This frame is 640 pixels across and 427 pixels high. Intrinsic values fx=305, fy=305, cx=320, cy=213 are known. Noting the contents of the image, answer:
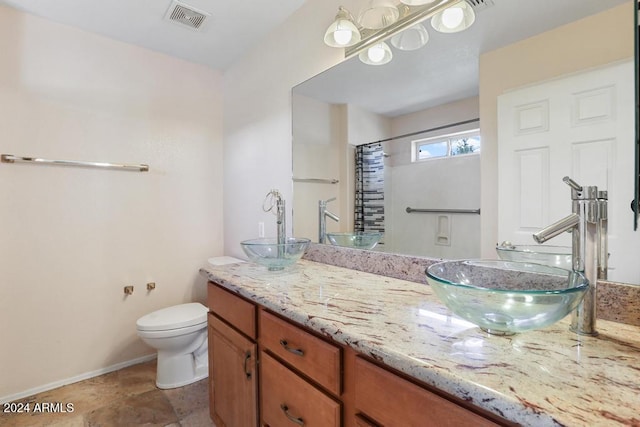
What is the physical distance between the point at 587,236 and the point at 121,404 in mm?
2375

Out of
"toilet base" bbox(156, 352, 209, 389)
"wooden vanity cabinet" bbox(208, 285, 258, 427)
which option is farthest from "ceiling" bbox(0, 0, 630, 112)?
"toilet base" bbox(156, 352, 209, 389)

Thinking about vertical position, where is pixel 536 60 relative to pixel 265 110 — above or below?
below

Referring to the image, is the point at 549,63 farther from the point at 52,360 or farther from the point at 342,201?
the point at 52,360

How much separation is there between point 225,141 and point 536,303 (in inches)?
99.8

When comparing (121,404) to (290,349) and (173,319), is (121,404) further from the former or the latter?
(290,349)

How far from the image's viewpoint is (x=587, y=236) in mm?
732

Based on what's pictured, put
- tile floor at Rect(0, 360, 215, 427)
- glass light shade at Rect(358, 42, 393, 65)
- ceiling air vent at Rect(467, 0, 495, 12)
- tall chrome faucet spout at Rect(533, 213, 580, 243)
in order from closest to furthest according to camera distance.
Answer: tall chrome faucet spout at Rect(533, 213, 580, 243) → ceiling air vent at Rect(467, 0, 495, 12) → glass light shade at Rect(358, 42, 393, 65) → tile floor at Rect(0, 360, 215, 427)

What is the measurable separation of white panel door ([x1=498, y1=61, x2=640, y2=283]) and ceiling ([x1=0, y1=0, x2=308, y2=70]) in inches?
58.6

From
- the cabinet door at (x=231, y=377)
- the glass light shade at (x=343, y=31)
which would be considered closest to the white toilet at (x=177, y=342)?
the cabinet door at (x=231, y=377)

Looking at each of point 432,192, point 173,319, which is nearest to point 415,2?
point 432,192

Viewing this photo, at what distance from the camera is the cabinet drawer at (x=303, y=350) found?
0.81 metres

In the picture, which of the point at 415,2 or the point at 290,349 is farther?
the point at 415,2

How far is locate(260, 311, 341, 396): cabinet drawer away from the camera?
81 cm

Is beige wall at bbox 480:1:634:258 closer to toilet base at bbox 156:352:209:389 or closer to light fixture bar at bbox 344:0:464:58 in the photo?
light fixture bar at bbox 344:0:464:58
